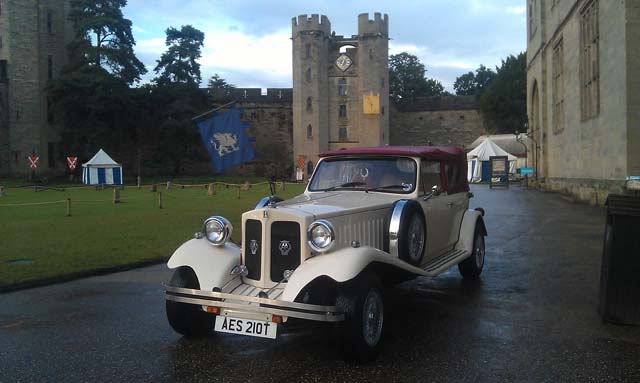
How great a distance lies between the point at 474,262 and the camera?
795 centimetres

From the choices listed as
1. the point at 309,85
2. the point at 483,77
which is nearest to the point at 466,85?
the point at 483,77

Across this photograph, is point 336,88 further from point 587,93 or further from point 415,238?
point 415,238

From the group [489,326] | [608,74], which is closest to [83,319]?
[489,326]

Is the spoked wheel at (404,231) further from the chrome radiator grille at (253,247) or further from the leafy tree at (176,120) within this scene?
the leafy tree at (176,120)

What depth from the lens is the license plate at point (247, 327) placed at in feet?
14.5

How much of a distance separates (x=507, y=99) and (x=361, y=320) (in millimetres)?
64281

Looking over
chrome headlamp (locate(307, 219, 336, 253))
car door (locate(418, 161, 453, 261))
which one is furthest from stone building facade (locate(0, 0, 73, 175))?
chrome headlamp (locate(307, 219, 336, 253))

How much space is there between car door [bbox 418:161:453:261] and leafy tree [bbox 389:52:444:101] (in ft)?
253

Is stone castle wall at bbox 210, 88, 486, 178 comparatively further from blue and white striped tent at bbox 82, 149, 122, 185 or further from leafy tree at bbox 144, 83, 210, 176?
blue and white striped tent at bbox 82, 149, 122, 185

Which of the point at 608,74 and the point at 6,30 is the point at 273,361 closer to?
the point at 608,74

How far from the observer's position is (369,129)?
2446 inches

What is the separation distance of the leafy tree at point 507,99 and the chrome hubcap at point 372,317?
6284 cm

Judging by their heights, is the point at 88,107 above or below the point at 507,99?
below

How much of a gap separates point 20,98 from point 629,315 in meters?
58.7
